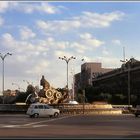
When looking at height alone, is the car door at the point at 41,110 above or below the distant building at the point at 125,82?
below

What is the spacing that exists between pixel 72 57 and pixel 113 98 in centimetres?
3414

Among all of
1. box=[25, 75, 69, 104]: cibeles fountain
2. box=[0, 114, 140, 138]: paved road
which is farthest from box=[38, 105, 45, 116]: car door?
box=[25, 75, 69, 104]: cibeles fountain

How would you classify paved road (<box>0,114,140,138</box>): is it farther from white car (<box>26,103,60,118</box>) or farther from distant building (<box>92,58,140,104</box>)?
distant building (<box>92,58,140,104</box>)

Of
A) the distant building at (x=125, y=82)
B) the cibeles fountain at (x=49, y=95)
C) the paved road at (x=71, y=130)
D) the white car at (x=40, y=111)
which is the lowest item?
the paved road at (x=71, y=130)

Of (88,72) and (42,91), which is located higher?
(88,72)

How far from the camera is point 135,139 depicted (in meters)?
22.0

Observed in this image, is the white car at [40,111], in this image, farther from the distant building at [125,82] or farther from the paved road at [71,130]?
the distant building at [125,82]

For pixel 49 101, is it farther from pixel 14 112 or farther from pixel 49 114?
pixel 49 114

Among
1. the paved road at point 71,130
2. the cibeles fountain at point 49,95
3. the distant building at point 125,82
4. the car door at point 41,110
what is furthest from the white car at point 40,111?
the distant building at point 125,82

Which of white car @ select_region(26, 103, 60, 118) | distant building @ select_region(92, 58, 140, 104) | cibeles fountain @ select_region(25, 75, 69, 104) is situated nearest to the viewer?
white car @ select_region(26, 103, 60, 118)

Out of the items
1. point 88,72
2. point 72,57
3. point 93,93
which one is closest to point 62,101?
point 72,57

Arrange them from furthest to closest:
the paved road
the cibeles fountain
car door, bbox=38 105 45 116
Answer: the cibeles fountain → car door, bbox=38 105 45 116 → the paved road

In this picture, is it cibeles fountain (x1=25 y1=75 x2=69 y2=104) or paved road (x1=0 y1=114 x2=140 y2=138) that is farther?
cibeles fountain (x1=25 y1=75 x2=69 y2=104)

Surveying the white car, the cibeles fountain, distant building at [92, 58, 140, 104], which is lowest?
the white car
